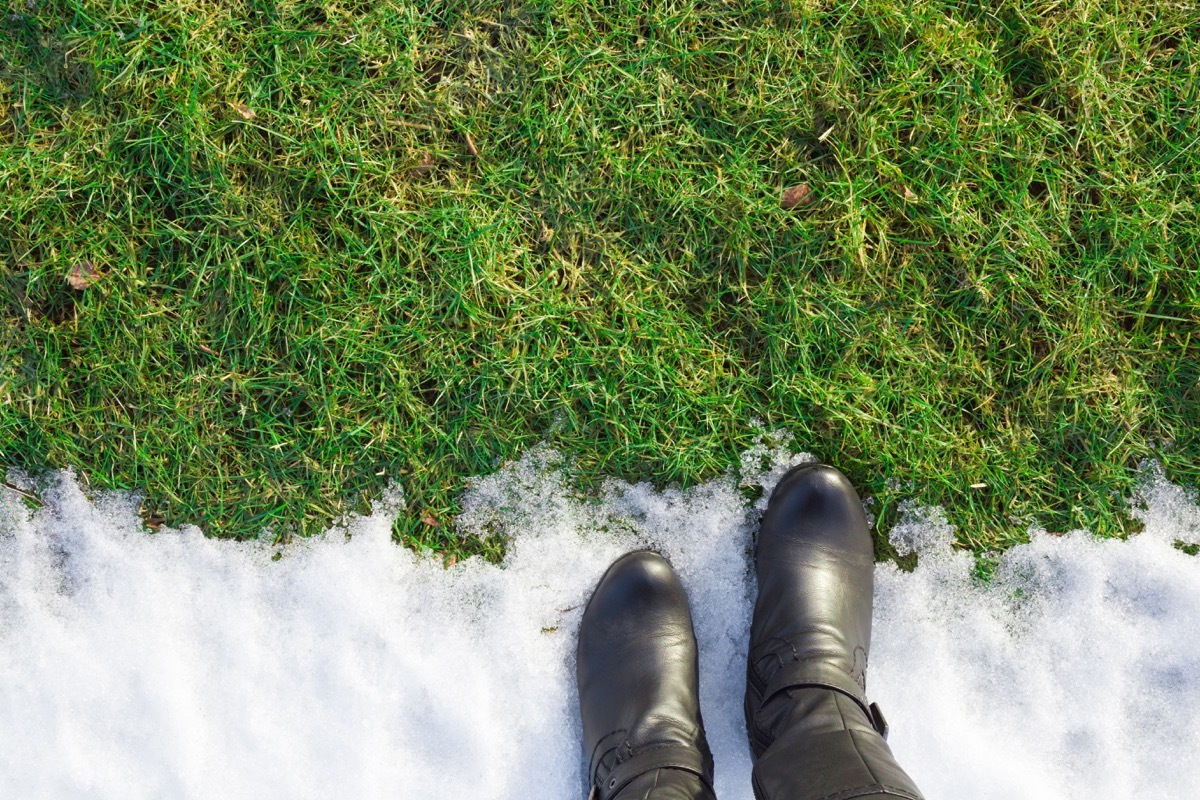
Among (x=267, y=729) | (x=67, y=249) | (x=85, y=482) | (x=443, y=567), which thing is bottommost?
(x=267, y=729)

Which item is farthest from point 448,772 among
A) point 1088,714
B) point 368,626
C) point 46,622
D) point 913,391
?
point 1088,714

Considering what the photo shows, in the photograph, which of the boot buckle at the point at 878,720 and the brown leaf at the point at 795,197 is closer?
the boot buckle at the point at 878,720

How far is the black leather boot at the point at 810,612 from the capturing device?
5.49ft

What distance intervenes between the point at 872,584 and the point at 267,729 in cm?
145

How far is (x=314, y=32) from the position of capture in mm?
1729

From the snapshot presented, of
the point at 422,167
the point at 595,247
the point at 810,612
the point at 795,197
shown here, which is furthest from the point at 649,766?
the point at 422,167

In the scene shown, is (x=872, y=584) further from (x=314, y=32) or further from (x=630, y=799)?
(x=314, y=32)

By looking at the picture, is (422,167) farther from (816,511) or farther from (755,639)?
(755,639)

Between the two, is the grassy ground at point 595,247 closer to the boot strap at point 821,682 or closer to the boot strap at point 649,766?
the boot strap at point 821,682

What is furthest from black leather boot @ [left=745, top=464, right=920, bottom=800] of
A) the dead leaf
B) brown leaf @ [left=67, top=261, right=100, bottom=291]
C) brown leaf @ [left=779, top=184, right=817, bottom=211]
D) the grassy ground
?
brown leaf @ [left=67, top=261, right=100, bottom=291]

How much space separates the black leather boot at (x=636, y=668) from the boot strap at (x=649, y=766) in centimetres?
1

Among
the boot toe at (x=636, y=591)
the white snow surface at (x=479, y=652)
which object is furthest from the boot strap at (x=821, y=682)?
the boot toe at (x=636, y=591)

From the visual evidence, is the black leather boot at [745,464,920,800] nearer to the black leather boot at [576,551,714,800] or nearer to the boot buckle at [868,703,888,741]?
the boot buckle at [868,703,888,741]

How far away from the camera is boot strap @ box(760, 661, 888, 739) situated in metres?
1.67
